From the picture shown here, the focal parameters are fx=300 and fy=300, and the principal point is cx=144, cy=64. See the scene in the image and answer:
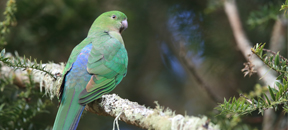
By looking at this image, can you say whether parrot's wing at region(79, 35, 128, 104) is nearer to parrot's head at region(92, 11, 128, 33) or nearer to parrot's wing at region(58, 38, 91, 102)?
parrot's wing at region(58, 38, 91, 102)

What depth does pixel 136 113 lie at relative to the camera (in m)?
1.80

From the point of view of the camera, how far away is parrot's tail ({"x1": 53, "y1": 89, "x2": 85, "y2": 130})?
212cm

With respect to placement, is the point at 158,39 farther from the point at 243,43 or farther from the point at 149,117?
the point at 149,117

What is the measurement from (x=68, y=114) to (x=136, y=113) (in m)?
0.64

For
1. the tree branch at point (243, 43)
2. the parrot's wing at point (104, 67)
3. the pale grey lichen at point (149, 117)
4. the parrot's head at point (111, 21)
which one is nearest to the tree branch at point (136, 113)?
the pale grey lichen at point (149, 117)

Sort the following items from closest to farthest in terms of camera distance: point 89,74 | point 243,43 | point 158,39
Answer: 1. point 89,74
2. point 243,43
3. point 158,39

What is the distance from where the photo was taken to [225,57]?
3.85m

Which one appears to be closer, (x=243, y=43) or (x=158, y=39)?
(x=243, y=43)

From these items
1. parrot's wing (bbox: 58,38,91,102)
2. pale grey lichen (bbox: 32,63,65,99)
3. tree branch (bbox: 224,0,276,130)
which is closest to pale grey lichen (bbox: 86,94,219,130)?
parrot's wing (bbox: 58,38,91,102)

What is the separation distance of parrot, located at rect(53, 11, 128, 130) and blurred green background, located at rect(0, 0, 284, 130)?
587 mm

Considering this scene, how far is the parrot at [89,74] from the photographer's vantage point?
2225 mm

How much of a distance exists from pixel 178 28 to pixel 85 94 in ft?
6.28

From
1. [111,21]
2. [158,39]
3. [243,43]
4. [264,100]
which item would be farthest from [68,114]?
[158,39]

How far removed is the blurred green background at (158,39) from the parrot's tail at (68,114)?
126 centimetres
